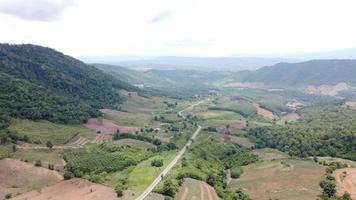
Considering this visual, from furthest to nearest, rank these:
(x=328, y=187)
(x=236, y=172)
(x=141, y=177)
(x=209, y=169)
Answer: (x=236, y=172)
(x=209, y=169)
(x=141, y=177)
(x=328, y=187)

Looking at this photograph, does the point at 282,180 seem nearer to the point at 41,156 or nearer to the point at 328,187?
the point at 328,187

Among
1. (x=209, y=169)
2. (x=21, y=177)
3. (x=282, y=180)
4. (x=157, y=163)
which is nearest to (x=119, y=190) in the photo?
(x=157, y=163)

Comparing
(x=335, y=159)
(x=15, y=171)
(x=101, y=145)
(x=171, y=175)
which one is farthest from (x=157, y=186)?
(x=335, y=159)

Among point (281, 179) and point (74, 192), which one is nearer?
point (74, 192)

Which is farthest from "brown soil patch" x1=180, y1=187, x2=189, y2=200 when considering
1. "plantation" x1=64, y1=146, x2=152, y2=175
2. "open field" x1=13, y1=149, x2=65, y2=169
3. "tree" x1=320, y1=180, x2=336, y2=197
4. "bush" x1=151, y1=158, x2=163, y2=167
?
"open field" x1=13, y1=149, x2=65, y2=169

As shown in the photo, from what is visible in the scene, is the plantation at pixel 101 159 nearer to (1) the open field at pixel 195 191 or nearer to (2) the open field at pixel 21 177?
(2) the open field at pixel 21 177
